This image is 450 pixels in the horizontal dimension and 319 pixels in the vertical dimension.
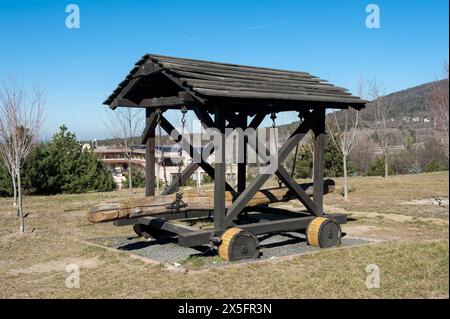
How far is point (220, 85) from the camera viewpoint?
829 centimetres

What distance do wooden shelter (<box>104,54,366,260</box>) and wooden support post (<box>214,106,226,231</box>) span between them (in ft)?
0.06

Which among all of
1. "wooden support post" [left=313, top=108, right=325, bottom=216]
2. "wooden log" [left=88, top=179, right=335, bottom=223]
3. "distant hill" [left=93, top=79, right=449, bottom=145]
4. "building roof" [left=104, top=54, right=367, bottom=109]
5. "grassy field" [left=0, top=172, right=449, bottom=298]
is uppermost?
"distant hill" [left=93, top=79, right=449, bottom=145]

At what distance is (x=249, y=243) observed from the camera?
838 centimetres

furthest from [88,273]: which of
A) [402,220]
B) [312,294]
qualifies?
[402,220]

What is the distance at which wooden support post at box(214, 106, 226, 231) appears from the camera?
818cm

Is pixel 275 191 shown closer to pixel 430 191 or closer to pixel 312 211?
pixel 312 211

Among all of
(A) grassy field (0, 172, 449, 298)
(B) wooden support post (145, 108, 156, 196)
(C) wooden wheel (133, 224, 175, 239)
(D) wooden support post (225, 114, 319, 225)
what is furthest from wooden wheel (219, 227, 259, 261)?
(C) wooden wheel (133, 224, 175, 239)

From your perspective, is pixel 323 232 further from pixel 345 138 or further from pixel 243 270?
pixel 345 138

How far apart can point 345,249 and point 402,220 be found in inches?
197

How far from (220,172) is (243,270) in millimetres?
1734

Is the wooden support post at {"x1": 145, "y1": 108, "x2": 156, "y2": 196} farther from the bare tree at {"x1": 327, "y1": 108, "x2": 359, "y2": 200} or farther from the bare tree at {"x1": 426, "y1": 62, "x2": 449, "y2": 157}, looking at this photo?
the bare tree at {"x1": 327, "y1": 108, "x2": 359, "y2": 200}

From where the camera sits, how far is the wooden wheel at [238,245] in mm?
8141

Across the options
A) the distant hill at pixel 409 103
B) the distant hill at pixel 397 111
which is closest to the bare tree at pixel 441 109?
the distant hill at pixel 397 111

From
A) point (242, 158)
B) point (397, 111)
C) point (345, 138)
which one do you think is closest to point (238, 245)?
point (242, 158)
